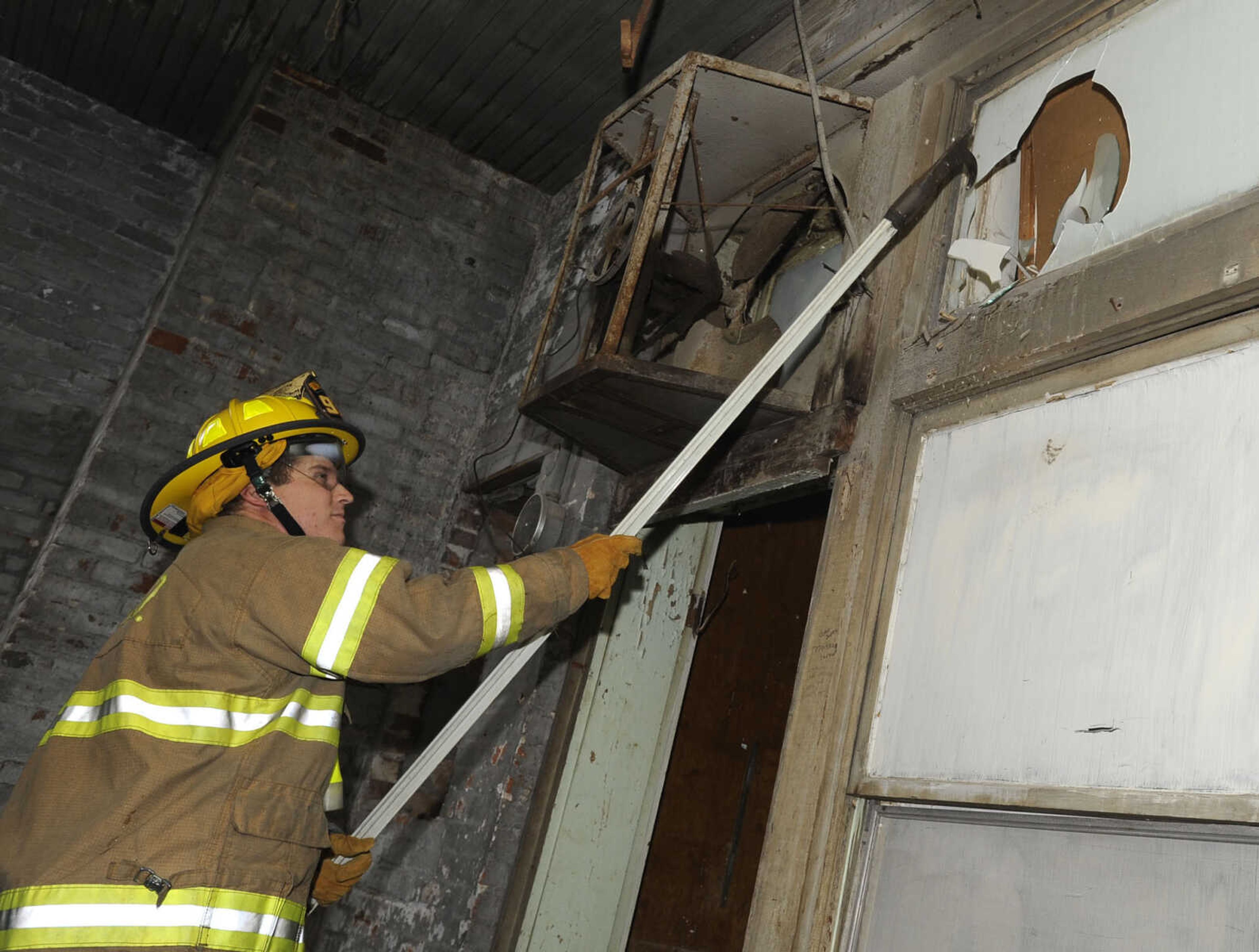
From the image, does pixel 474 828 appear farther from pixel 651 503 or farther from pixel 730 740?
pixel 651 503

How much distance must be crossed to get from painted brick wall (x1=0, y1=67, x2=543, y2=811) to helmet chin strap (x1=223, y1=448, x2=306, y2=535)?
6.05 feet

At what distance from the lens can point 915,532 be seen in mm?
2041

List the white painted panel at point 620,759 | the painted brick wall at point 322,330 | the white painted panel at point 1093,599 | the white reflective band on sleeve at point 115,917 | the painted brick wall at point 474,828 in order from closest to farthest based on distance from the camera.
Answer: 1. the white painted panel at point 1093,599
2. the white reflective band on sleeve at point 115,917
3. the white painted panel at point 620,759
4. the painted brick wall at point 474,828
5. the painted brick wall at point 322,330

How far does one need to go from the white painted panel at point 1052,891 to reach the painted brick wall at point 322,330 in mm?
2821

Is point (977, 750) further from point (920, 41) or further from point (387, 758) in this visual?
point (387, 758)

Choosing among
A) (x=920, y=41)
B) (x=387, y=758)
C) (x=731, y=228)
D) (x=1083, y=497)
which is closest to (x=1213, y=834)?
(x=1083, y=497)

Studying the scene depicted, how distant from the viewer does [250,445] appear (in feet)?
7.14

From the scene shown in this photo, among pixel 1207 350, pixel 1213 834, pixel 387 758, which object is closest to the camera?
pixel 1213 834

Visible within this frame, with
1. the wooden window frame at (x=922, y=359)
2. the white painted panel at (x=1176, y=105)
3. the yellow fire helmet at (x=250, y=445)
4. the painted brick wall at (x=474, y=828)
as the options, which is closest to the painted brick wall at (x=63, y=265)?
the painted brick wall at (x=474, y=828)

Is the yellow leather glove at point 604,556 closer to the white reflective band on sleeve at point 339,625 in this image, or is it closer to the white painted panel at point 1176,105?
the white reflective band on sleeve at point 339,625

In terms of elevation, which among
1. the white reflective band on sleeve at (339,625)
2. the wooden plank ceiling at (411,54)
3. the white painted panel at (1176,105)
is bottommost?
the white reflective band on sleeve at (339,625)

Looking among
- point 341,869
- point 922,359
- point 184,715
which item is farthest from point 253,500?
point 922,359

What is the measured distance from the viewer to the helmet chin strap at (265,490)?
214 centimetres

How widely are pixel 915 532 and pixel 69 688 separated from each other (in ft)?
10.2
